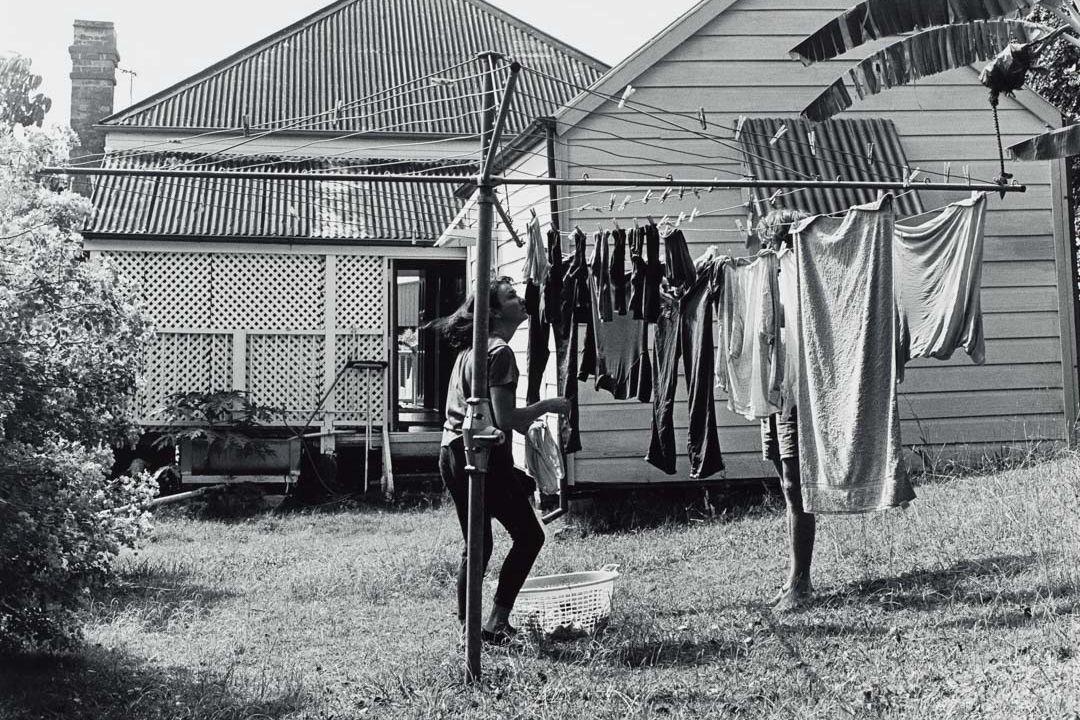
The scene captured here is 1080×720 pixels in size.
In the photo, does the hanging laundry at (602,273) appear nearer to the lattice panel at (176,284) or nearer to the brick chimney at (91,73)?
the lattice panel at (176,284)

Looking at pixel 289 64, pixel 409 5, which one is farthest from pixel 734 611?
pixel 409 5

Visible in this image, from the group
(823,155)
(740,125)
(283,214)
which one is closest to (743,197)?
(740,125)

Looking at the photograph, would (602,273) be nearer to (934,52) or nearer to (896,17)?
(896,17)

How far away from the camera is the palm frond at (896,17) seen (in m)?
7.61

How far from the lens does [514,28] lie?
2017cm

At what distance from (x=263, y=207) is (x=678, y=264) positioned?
364 inches

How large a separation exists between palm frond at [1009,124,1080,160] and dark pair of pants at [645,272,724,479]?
284cm

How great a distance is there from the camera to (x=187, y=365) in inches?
563

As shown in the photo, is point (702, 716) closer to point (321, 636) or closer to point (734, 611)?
point (734, 611)

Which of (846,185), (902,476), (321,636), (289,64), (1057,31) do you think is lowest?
(321,636)

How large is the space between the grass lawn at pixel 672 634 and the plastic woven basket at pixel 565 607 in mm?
143

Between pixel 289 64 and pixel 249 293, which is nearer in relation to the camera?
pixel 249 293

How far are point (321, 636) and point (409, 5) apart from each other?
15958 mm

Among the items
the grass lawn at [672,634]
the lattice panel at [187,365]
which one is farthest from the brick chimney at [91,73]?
the grass lawn at [672,634]
